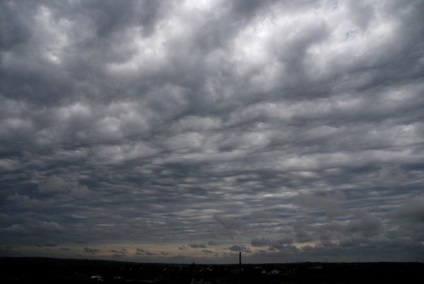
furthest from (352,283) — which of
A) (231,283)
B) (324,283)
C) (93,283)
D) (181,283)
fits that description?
(93,283)

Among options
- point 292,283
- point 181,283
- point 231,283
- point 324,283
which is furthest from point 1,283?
point 324,283

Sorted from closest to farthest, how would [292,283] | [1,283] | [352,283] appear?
1. [1,283]
2. [352,283]
3. [292,283]

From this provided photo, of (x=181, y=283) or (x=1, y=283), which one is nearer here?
(x=1, y=283)

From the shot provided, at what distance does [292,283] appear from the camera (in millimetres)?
95625

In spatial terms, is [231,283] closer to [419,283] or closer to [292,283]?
[292,283]

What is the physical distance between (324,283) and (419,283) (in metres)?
23.0

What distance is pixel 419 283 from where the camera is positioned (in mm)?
90750

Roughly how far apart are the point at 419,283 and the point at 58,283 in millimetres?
86944

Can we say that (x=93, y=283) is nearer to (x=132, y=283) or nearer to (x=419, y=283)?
(x=132, y=283)

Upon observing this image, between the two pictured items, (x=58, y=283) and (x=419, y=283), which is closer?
(x=58, y=283)

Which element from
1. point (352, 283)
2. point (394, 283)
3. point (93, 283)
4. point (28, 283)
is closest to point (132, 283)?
point (93, 283)

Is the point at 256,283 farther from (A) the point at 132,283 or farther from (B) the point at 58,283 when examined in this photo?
(B) the point at 58,283

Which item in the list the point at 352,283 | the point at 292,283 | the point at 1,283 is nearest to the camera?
the point at 1,283

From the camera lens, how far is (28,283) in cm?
8175
